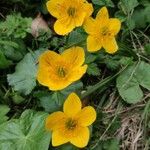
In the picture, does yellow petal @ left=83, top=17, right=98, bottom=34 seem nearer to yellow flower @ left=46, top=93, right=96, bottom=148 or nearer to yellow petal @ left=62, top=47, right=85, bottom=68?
yellow petal @ left=62, top=47, right=85, bottom=68

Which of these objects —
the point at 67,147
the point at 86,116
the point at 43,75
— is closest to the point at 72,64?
the point at 43,75

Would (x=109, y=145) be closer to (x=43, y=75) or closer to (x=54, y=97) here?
(x=54, y=97)

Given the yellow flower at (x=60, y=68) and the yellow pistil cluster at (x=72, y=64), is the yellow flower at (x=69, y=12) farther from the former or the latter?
the yellow flower at (x=60, y=68)

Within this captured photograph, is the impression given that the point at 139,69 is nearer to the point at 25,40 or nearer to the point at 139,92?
the point at 139,92

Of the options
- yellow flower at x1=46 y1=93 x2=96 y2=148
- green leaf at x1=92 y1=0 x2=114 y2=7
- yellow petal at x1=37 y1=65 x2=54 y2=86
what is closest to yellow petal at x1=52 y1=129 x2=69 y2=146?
yellow flower at x1=46 y1=93 x2=96 y2=148

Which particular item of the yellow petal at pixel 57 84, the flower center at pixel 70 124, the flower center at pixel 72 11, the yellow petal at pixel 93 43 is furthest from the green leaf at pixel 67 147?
the flower center at pixel 72 11

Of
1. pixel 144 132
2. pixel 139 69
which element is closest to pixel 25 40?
pixel 139 69
